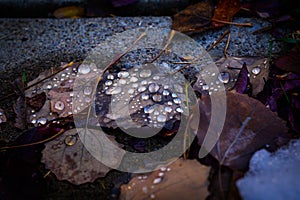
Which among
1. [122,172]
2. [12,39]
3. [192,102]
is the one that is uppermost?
[12,39]

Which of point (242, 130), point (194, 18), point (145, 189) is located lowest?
point (145, 189)

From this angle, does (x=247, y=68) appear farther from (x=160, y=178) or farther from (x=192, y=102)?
(x=160, y=178)

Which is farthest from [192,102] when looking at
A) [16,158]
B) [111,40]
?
[16,158]

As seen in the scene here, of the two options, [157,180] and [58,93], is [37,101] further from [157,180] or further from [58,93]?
[157,180]

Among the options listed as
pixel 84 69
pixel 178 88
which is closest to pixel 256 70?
pixel 178 88

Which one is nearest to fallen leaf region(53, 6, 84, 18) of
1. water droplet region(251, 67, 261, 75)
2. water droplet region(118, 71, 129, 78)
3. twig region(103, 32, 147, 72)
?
twig region(103, 32, 147, 72)

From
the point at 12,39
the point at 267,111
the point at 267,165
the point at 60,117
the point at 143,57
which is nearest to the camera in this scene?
the point at 267,165

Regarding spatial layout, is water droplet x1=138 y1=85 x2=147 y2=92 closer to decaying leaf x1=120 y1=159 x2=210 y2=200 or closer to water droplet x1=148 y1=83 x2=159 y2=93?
water droplet x1=148 y1=83 x2=159 y2=93
